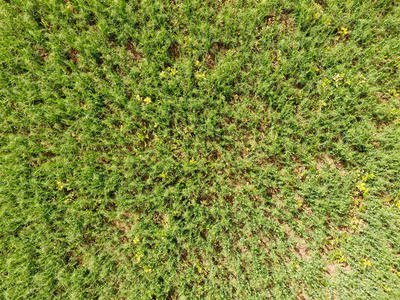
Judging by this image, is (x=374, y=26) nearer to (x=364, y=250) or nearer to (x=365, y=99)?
(x=365, y=99)

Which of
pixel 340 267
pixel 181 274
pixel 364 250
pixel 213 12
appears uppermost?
pixel 213 12

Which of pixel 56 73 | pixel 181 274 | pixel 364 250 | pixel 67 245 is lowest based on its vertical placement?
pixel 67 245

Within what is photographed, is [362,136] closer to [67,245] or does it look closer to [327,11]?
[327,11]

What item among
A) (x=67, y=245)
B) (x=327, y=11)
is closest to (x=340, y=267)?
(x=327, y=11)

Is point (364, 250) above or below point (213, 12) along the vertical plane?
below

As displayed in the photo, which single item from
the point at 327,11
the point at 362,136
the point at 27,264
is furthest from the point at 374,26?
the point at 27,264

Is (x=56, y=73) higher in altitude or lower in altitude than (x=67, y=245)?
higher
